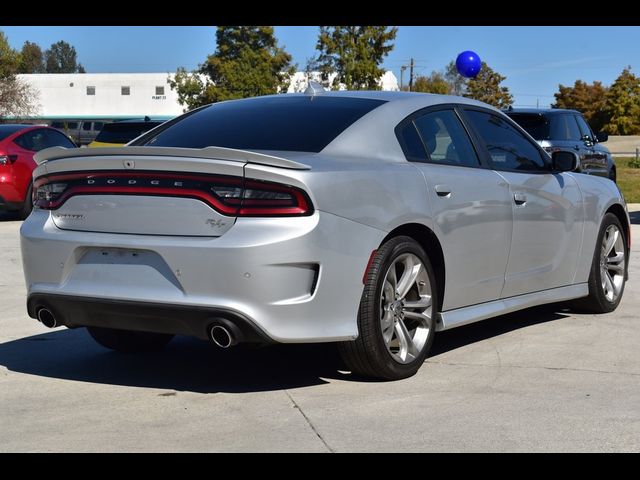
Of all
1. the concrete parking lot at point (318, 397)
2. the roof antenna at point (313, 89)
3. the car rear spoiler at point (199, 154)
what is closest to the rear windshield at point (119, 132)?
the concrete parking lot at point (318, 397)

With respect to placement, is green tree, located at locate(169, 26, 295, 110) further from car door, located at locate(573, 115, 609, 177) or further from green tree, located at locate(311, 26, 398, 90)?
car door, located at locate(573, 115, 609, 177)

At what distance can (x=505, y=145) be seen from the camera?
677 cm

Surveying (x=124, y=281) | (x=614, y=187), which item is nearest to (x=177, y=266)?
(x=124, y=281)

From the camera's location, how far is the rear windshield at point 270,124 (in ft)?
18.4

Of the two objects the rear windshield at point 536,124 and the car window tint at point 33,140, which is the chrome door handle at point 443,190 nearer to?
the rear windshield at point 536,124

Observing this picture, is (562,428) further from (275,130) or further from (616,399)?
(275,130)

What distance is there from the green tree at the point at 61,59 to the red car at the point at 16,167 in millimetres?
172147

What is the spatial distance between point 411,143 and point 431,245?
57cm

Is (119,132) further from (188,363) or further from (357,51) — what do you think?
(357,51)

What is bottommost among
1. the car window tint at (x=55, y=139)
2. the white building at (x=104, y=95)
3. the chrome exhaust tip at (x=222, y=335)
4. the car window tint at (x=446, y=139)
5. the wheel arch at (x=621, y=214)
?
the white building at (x=104, y=95)

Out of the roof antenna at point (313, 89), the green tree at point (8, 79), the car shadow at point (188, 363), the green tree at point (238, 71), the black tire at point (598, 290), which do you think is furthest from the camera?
the green tree at point (238, 71)

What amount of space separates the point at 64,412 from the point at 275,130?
1848 mm

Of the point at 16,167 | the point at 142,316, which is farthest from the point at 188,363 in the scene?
the point at 16,167
